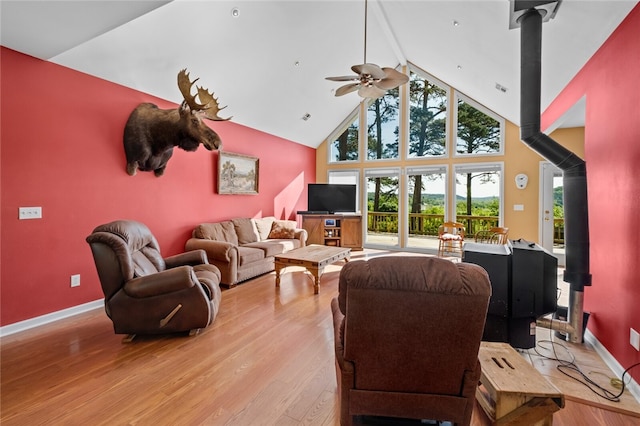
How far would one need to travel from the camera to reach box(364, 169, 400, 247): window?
7336 mm

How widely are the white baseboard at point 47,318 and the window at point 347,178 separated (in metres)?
5.74

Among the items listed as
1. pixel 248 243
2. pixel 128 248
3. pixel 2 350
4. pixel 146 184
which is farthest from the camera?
pixel 248 243

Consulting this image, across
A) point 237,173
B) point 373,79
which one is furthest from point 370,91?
point 237,173

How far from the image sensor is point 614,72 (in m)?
2.37

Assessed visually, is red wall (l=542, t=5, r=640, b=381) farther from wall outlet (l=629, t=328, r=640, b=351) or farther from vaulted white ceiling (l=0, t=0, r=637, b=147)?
vaulted white ceiling (l=0, t=0, r=637, b=147)

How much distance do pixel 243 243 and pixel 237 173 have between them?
→ 134 cm

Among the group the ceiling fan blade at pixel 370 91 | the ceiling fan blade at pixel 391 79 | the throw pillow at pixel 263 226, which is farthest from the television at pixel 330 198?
the ceiling fan blade at pixel 391 79

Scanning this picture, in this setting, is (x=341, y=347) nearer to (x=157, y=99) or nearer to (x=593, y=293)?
(x=593, y=293)

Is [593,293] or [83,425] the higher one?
[593,293]

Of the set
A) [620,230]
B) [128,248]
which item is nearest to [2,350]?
[128,248]

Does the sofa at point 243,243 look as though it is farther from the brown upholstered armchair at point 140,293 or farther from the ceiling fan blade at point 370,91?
the ceiling fan blade at point 370,91

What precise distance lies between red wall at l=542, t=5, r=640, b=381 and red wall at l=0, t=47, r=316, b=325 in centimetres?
500

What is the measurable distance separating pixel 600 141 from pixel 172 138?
14.6 feet

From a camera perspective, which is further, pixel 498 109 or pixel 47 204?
pixel 498 109
